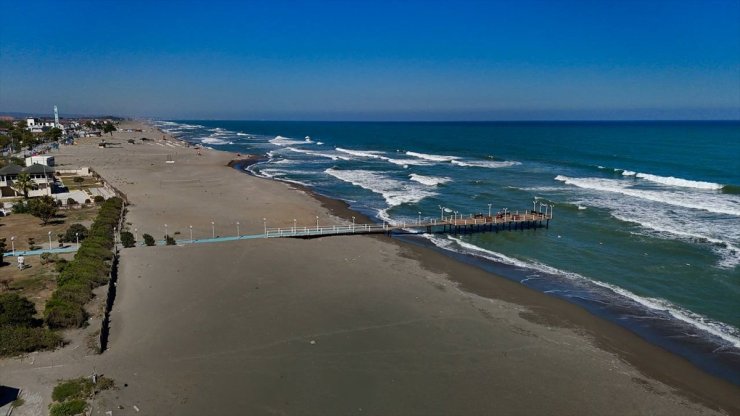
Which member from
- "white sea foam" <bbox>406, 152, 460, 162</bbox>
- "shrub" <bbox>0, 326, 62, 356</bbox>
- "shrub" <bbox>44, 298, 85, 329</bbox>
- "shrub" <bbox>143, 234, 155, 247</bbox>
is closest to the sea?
"white sea foam" <bbox>406, 152, 460, 162</bbox>

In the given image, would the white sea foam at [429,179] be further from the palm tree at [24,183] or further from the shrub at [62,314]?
the shrub at [62,314]

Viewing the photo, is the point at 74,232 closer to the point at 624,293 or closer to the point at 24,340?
the point at 24,340

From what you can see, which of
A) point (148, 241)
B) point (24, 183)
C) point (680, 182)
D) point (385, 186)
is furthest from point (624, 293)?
point (24, 183)

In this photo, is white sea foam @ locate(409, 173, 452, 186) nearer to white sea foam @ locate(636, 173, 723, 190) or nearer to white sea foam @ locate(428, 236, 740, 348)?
white sea foam @ locate(428, 236, 740, 348)

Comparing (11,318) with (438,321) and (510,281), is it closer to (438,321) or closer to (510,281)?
(438,321)

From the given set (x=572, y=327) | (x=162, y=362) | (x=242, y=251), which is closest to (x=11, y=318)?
(x=162, y=362)
